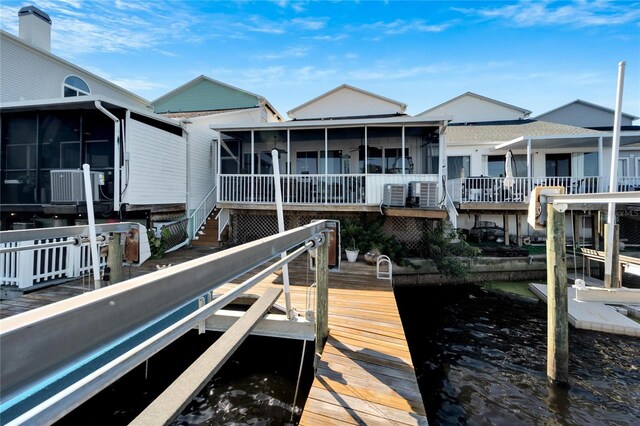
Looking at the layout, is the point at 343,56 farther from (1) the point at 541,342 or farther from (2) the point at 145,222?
(1) the point at 541,342

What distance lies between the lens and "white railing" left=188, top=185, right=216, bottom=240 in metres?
10.8

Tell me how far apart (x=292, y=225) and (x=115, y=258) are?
7.10 meters

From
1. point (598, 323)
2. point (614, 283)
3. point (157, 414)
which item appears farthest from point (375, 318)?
point (598, 323)

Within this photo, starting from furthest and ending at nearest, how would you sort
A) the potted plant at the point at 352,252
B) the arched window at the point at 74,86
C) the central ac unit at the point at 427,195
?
the arched window at the point at 74,86
the central ac unit at the point at 427,195
the potted plant at the point at 352,252

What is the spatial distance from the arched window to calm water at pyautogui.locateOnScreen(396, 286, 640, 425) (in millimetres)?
15346

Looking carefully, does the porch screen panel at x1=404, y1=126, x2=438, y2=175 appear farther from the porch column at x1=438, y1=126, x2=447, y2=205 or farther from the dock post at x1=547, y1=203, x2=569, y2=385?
the dock post at x1=547, y1=203, x2=569, y2=385

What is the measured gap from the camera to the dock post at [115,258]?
3.46 meters

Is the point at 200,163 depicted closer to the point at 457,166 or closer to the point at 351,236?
the point at 351,236

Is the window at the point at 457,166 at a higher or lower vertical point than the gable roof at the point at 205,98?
lower

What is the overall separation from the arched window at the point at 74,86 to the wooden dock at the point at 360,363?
10437 mm

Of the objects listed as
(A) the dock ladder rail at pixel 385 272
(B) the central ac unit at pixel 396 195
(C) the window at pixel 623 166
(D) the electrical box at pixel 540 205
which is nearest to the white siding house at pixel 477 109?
(C) the window at pixel 623 166

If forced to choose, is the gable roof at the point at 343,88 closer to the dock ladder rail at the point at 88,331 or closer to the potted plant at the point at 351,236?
the potted plant at the point at 351,236

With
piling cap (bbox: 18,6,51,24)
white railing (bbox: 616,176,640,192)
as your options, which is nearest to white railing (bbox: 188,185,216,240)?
piling cap (bbox: 18,6,51,24)

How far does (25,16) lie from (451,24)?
613 inches
